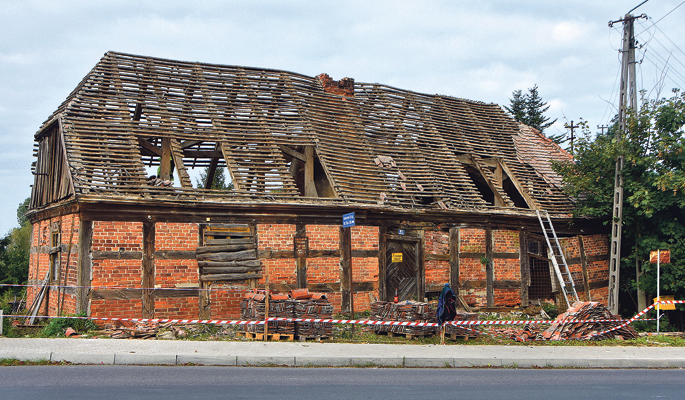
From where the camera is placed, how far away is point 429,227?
17859 millimetres

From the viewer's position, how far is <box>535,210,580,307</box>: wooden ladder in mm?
18781

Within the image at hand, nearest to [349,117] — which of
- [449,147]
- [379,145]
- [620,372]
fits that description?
[379,145]

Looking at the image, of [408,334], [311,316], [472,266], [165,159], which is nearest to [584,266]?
[472,266]

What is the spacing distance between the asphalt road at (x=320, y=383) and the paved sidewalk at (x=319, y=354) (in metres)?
0.42

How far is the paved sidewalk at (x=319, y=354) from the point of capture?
9539 mm

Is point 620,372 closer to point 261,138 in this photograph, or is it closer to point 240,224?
point 240,224

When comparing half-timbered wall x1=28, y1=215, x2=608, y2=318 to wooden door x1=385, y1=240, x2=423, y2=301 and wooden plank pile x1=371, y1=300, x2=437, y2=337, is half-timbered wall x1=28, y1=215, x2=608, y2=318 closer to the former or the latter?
wooden door x1=385, y1=240, x2=423, y2=301

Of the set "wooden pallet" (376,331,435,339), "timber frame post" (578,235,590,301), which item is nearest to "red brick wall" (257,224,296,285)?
"wooden pallet" (376,331,435,339)

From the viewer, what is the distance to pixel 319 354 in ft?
33.4

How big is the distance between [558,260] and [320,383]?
14.1 metres

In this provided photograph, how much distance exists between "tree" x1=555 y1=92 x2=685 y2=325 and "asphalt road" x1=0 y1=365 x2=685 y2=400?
954cm

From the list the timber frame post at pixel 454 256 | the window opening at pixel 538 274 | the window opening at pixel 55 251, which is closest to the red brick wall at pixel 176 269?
the window opening at pixel 55 251

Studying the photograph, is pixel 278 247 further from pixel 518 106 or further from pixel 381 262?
pixel 518 106

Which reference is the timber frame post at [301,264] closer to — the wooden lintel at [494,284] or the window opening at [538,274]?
the wooden lintel at [494,284]
